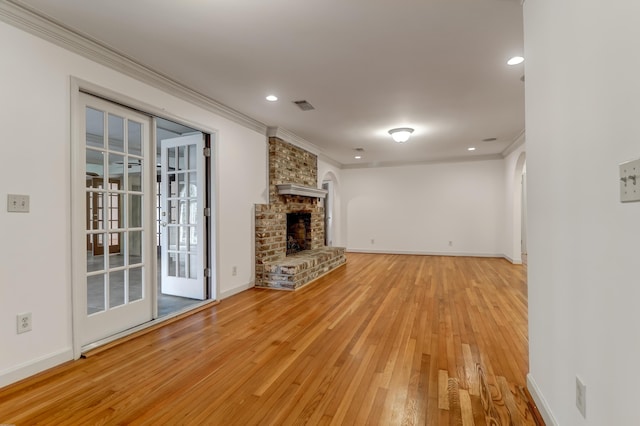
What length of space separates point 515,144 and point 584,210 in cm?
571

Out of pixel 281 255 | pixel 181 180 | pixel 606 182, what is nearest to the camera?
pixel 606 182

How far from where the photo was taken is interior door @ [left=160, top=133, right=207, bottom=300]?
3920 millimetres

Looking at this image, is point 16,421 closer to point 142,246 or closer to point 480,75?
point 142,246

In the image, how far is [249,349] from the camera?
254cm

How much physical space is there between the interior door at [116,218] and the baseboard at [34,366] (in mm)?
156

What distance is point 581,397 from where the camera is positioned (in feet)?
4.09

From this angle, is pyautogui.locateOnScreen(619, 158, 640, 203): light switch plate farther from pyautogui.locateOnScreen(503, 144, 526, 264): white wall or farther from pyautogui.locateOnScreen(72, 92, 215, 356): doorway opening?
pyautogui.locateOnScreen(503, 144, 526, 264): white wall

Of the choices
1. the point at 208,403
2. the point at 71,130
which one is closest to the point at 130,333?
the point at 208,403

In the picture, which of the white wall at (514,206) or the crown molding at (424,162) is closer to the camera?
the white wall at (514,206)

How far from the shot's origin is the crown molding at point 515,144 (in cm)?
549

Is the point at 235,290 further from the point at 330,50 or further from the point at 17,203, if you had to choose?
the point at 330,50

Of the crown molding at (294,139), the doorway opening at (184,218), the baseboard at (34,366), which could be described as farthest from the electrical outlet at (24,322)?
the crown molding at (294,139)

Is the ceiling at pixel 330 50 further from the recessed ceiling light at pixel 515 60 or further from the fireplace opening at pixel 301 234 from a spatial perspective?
the fireplace opening at pixel 301 234

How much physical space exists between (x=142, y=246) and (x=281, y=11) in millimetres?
2464
